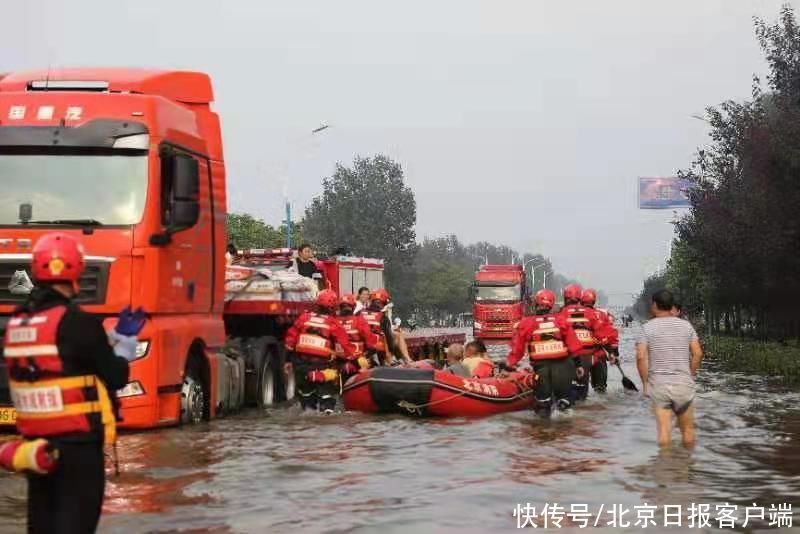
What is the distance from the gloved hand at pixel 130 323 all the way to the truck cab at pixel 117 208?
7.11m

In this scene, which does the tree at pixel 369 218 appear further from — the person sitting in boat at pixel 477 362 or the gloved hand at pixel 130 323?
the gloved hand at pixel 130 323

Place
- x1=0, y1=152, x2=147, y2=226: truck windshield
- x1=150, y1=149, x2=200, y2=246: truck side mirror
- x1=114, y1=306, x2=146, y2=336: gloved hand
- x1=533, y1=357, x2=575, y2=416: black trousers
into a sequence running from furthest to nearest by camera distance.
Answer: x1=533, y1=357, x2=575, y2=416: black trousers
x1=150, y1=149, x2=200, y2=246: truck side mirror
x1=0, y1=152, x2=147, y2=226: truck windshield
x1=114, y1=306, x2=146, y2=336: gloved hand

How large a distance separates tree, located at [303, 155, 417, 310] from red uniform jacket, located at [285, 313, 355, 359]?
84.6 m

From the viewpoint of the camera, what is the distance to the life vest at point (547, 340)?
1667cm

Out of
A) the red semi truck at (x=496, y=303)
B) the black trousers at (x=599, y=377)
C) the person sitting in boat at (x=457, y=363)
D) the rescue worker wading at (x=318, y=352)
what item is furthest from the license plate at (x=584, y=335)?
the red semi truck at (x=496, y=303)

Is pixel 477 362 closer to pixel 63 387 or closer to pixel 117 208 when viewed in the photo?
pixel 117 208

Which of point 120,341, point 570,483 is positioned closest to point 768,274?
point 570,483

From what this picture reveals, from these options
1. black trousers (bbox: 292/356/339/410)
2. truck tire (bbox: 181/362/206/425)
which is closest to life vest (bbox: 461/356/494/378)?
black trousers (bbox: 292/356/339/410)

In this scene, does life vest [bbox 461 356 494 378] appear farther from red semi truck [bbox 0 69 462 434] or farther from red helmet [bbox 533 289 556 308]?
red semi truck [bbox 0 69 462 434]

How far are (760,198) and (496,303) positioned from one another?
22.2 meters

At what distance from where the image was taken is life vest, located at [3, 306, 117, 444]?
19.8 feet

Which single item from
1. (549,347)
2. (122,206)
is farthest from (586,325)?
(122,206)

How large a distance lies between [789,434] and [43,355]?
11522 mm

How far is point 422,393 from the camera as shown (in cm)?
1742
